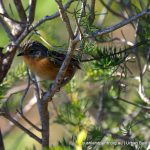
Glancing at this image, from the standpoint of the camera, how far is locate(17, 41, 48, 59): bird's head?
349 cm

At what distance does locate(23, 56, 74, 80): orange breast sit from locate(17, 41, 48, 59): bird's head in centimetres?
4

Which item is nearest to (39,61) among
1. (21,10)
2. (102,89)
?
(102,89)

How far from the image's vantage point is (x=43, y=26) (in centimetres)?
316

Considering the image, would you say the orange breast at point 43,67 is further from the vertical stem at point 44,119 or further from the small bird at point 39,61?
the vertical stem at point 44,119

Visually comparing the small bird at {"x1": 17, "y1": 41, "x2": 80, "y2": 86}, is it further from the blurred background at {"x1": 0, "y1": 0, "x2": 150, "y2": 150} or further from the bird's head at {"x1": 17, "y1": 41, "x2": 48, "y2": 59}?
the blurred background at {"x1": 0, "y1": 0, "x2": 150, "y2": 150}

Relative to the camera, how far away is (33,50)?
376 centimetres

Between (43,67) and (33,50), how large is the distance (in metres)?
0.16

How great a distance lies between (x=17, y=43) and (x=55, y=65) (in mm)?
950

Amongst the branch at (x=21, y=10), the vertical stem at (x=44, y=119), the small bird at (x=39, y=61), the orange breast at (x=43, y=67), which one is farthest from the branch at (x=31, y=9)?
the orange breast at (x=43, y=67)

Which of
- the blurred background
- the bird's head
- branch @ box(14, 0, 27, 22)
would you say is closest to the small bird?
the bird's head

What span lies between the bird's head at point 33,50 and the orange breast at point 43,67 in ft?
0.13

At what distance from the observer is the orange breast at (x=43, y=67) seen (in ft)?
12.1

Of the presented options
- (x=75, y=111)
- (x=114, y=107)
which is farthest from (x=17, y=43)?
(x=114, y=107)

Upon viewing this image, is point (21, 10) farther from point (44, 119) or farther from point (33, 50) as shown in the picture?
point (33, 50)
